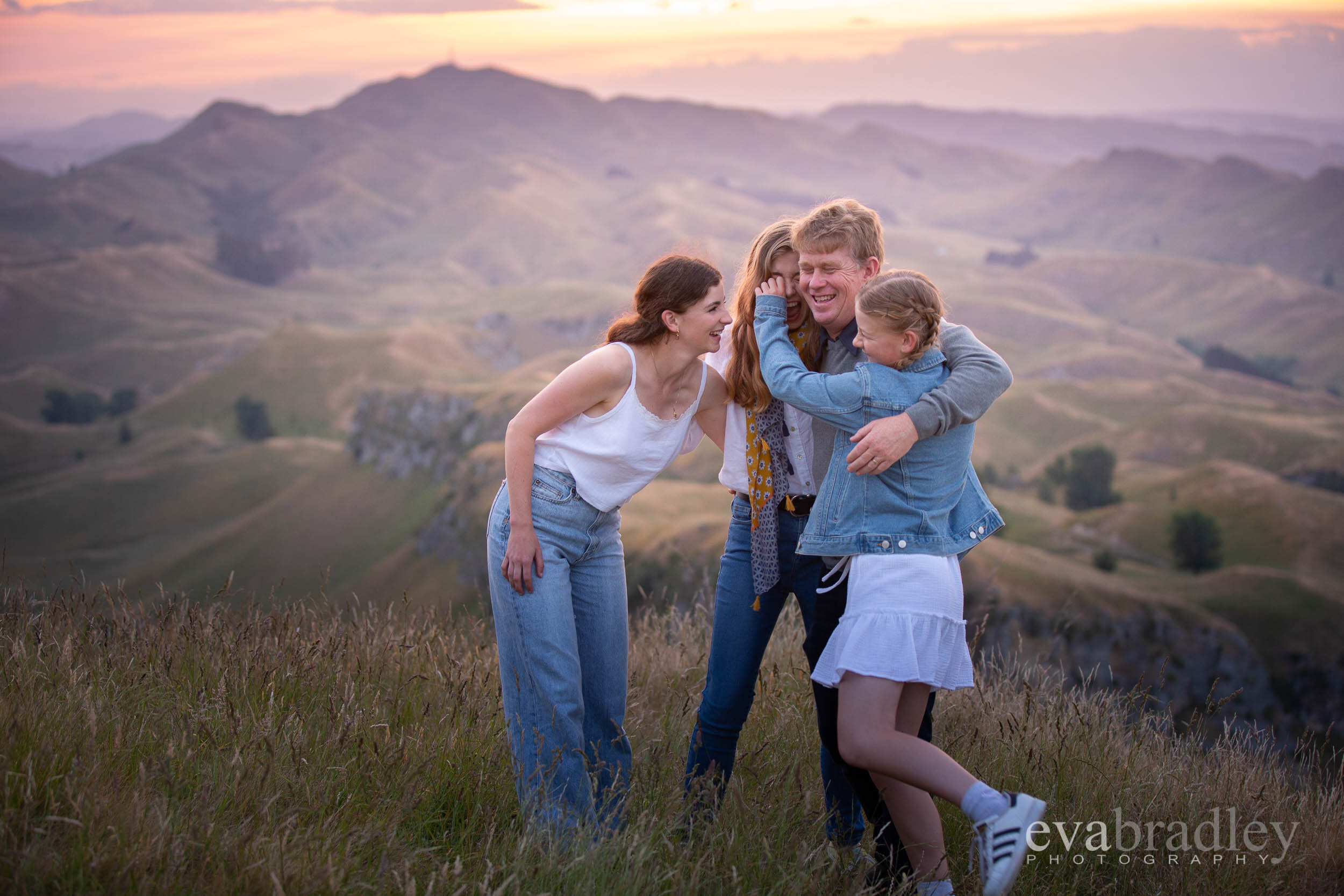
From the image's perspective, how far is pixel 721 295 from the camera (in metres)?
2.94

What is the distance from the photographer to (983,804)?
2.19 meters

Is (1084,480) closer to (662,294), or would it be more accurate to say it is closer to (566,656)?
(662,294)

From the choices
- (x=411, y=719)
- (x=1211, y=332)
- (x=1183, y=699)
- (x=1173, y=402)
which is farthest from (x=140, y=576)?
(x=1211, y=332)

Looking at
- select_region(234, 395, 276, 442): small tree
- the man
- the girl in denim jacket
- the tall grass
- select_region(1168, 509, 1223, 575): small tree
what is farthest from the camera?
select_region(234, 395, 276, 442): small tree

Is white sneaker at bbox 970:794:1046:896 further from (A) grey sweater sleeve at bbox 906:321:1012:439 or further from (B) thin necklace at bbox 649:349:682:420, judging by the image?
(B) thin necklace at bbox 649:349:682:420

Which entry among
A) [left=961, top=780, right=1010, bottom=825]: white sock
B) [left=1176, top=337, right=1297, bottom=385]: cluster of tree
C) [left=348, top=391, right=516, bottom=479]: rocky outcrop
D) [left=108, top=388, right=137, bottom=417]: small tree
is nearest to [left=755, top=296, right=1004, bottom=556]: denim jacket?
[left=961, top=780, right=1010, bottom=825]: white sock

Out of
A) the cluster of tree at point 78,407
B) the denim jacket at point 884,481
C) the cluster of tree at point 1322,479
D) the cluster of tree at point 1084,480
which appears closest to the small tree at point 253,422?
the cluster of tree at point 78,407

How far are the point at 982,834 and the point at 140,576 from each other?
7296 centimetres

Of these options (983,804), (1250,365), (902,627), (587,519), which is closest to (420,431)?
(587,519)

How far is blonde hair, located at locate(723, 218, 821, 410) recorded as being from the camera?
9.56ft

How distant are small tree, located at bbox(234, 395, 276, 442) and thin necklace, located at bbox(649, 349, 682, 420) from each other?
104255 millimetres

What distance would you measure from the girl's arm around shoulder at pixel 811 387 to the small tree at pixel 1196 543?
2454 inches

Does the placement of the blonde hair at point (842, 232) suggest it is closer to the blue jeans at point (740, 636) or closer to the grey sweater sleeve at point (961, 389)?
the grey sweater sleeve at point (961, 389)

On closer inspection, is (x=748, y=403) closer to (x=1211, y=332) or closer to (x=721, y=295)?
(x=721, y=295)
